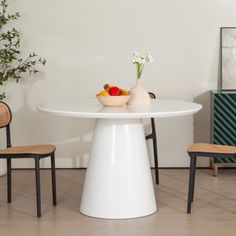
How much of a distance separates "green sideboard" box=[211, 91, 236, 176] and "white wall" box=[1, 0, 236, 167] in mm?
374

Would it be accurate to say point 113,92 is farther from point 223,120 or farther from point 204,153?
point 223,120

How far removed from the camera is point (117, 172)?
13.6 feet

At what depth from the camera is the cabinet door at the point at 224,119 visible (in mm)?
5504

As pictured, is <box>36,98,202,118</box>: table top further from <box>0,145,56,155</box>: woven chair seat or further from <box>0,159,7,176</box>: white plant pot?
<box>0,159,7,176</box>: white plant pot

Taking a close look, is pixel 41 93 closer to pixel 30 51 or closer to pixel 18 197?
pixel 30 51

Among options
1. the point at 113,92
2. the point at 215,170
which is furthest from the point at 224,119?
the point at 113,92

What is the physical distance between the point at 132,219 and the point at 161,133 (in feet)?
6.34

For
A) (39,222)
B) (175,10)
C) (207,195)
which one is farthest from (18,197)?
(175,10)

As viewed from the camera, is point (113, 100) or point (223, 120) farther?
point (223, 120)

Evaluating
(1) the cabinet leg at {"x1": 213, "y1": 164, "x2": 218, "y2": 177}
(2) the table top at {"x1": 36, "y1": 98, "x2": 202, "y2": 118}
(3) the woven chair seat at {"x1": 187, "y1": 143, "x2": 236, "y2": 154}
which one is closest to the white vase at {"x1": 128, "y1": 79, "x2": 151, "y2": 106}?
(2) the table top at {"x1": 36, "y1": 98, "x2": 202, "y2": 118}

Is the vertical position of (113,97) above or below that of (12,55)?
below

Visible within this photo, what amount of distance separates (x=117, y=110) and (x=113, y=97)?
0.55 ft

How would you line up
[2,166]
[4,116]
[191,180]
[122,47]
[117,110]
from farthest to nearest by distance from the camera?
[122,47]
[2,166]
[4,116]
[191,180]
[117,110]

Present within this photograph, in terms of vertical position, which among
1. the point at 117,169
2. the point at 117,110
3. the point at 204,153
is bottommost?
the point at 117,169
